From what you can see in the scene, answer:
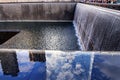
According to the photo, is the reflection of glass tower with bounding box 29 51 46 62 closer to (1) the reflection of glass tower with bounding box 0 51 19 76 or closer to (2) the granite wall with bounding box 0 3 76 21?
(1) the reflection of glass tower with bounding box 0 51 19 76

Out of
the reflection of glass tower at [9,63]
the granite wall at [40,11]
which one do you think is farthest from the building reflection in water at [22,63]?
the granite wall at [40,11]

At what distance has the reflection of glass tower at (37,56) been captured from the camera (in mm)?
1691

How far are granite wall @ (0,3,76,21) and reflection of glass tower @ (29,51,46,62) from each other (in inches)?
330

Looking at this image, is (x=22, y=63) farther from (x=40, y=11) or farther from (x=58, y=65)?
(x=40, y=11)

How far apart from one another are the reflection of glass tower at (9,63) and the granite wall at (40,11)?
27.7 ft

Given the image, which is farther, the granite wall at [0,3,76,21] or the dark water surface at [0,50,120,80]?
the granite wall at [0,3,76,21]

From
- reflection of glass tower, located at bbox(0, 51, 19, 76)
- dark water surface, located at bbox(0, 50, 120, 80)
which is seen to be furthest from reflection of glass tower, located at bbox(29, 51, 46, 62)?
reflection of glass tower, located at bbox(0, 51, 19, 76)

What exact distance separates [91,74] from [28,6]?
9.61 meters

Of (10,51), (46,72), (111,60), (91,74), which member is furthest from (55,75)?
(10,51)

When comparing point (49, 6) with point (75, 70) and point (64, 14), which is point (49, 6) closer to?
point (64, 14)

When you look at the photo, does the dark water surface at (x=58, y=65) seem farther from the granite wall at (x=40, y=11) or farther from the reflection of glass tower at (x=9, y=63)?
the granite wall at (x=40, y=11)

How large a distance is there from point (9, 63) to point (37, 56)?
0.99ft

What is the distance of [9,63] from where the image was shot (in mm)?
1644

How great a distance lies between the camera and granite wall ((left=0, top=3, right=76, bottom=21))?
10134mm
